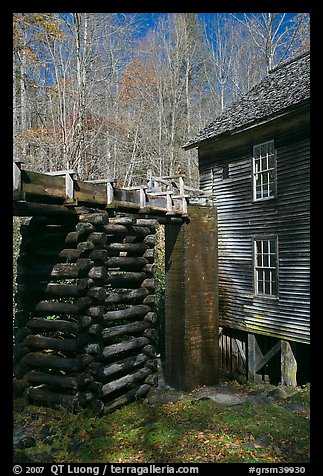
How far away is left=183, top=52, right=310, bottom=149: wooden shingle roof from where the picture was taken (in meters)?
10.9

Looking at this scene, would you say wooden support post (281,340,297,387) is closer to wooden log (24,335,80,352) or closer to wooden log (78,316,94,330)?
wooden log (78,316,94,330)

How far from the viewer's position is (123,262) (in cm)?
979

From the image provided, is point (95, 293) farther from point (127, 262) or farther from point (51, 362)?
point (127, 262)

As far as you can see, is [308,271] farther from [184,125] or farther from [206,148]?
[184,125]

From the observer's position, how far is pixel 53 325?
8.31 meters

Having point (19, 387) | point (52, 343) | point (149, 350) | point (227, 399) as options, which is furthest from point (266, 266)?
point (19, 387)

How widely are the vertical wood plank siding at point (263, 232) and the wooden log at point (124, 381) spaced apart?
4.27 metres

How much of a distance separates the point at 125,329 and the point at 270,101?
8.53 meters

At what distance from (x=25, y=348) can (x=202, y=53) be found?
25047 mm

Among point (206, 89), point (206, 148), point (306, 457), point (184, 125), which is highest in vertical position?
point (206, 89)

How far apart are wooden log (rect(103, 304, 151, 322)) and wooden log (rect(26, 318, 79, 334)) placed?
845 mm

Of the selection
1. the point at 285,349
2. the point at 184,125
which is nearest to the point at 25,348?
the point at 285,349

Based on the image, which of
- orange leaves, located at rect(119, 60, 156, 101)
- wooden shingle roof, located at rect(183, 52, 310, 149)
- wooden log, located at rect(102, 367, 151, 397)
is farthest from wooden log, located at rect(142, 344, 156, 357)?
orange leaves, located at rect(119, 60, 156, 101)

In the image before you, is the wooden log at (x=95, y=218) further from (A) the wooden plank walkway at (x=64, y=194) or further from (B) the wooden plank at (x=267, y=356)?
(B) the wooden plank at (x=267, y=356)
